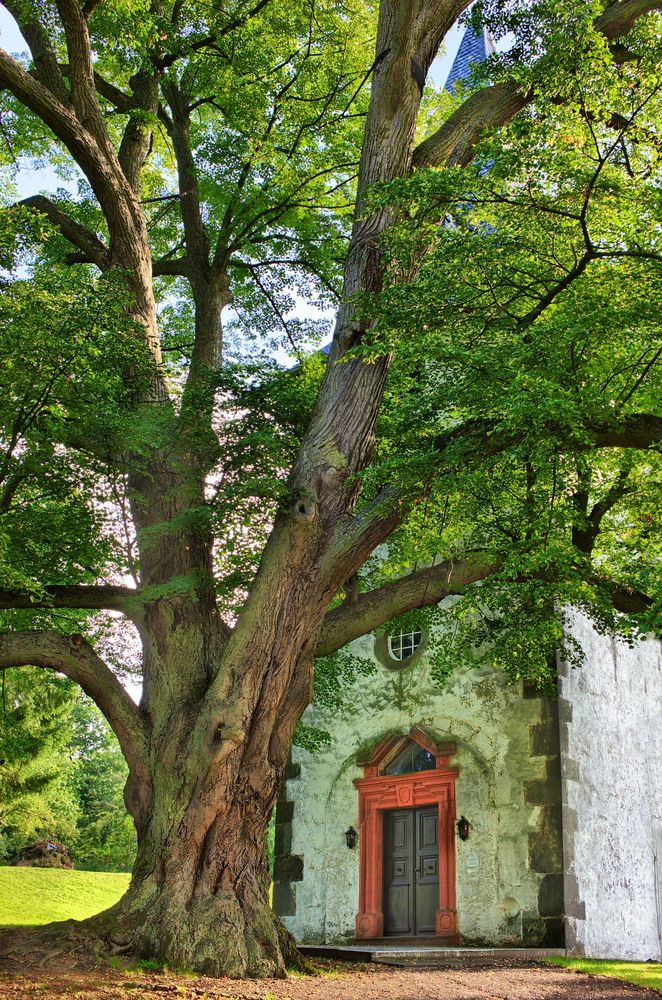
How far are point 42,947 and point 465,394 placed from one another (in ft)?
17.7

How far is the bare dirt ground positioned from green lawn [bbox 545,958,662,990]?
0.35 m

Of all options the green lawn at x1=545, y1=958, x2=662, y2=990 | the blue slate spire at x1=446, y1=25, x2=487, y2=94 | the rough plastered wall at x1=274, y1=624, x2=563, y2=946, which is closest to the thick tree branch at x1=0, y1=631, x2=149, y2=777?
the green lawn at x1=545, y1=958, x2=662, y2=990

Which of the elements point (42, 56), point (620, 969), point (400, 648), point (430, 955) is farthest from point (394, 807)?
point (42, 56)

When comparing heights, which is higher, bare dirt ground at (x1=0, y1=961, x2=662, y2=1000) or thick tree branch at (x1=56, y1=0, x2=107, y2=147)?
thick tree branch at (x1=56, y1=0, x2=107, y2=147)

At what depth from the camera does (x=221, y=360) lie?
11.5 m

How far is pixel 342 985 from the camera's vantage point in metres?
7.28

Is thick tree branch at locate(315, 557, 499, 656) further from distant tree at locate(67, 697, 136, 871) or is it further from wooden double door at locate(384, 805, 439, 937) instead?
distant tree at locate(67, 697, 136, 871)

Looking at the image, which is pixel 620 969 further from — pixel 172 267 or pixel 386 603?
pixel 172 267

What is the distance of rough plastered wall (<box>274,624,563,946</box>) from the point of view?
11.6 metres

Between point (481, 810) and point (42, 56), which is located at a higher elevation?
point (42, 56)

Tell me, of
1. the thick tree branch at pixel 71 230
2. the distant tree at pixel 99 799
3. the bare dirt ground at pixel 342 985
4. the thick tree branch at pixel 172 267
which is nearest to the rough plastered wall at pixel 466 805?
the bare dirt ground at pixel 342 985

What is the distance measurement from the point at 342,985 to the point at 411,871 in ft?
19.8

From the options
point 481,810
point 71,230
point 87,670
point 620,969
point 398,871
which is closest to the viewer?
point 87,670

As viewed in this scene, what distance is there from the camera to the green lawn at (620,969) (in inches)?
371
